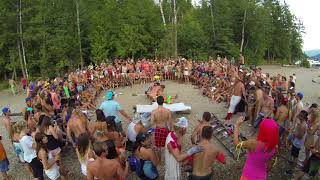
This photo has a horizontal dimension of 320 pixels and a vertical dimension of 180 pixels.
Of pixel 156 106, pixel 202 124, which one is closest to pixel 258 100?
pixel 156 106

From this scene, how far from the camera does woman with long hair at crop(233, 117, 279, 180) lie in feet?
16.6

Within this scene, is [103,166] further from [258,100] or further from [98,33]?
[98,33]

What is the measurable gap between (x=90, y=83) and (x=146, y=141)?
527 inches

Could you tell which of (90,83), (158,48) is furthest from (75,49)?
(90,83)

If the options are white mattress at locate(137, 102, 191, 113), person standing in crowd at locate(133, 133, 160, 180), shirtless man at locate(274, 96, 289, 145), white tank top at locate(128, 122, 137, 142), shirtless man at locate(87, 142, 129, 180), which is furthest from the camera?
white mattress at locate(137, 102, 191, 113)

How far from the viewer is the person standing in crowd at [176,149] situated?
5.57 m

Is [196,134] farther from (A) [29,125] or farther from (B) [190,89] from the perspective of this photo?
(B) [190,89]

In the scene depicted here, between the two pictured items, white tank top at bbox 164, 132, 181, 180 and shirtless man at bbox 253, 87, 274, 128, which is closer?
white tank top at bbox 164, 132, 181, 180

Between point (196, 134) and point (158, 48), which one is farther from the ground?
point (158, 48)

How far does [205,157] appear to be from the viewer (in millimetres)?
5410

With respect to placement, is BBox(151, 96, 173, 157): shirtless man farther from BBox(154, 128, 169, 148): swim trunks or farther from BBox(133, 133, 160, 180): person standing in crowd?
BBox(133, 133, 160, 180): person standing in crowd

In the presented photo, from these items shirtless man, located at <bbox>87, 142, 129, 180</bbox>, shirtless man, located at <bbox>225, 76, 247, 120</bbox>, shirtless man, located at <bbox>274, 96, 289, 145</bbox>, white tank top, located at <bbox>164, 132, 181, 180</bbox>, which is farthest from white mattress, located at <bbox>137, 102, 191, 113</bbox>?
shirtless man, located at <bbox>87, 142, 129, 180</bbox>

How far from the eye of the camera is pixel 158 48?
34719mm

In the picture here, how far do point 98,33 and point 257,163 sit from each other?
30019 millimetres
